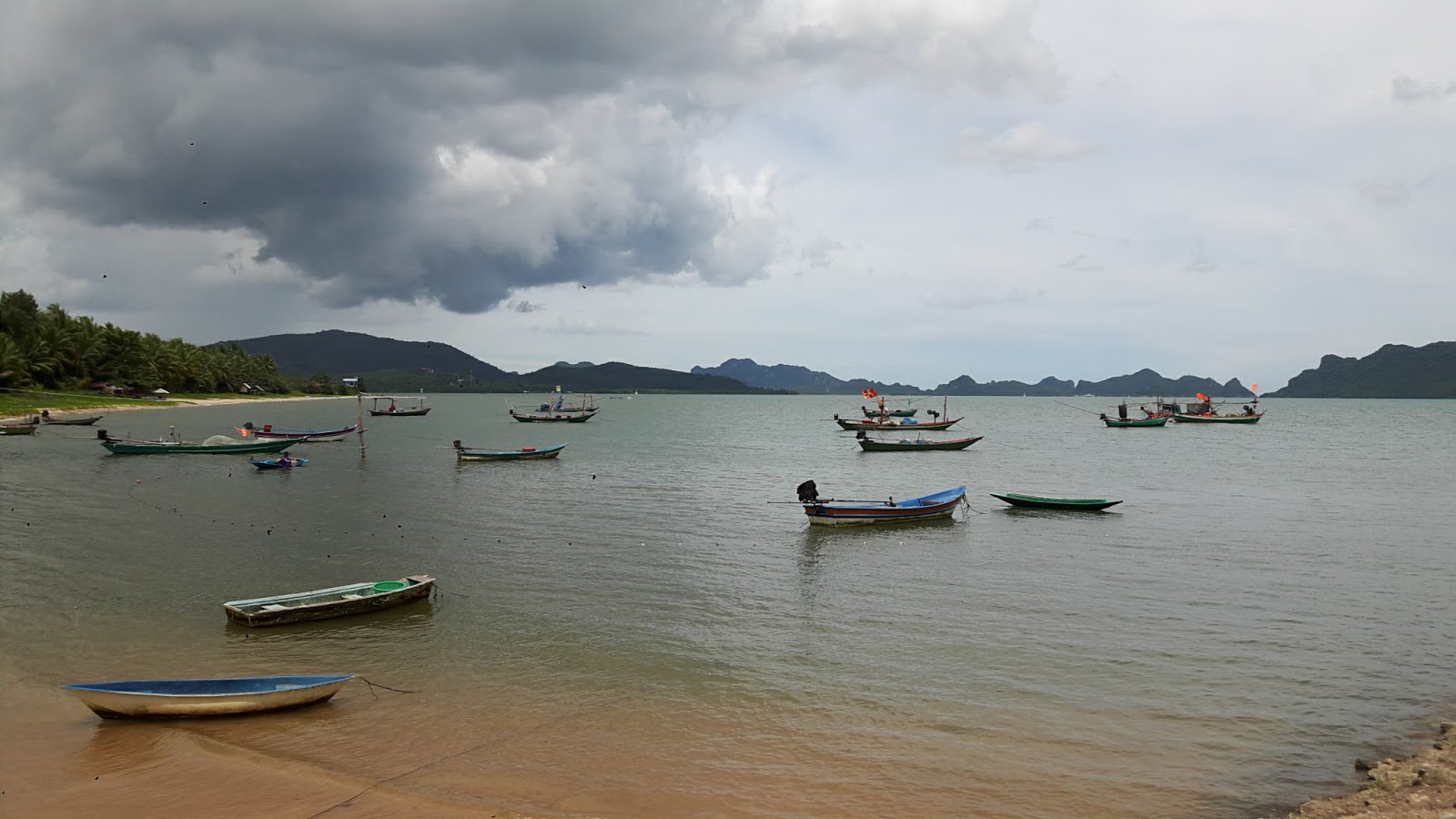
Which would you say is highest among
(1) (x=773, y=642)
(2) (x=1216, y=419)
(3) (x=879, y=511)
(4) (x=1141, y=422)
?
(2) (x=1216, y=419)

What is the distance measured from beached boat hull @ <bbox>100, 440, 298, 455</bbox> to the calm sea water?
1634 cm

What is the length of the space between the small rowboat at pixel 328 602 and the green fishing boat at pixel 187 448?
46885mm

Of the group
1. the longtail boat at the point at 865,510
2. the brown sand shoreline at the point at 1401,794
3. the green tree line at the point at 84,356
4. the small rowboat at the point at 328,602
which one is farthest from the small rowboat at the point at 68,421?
the brown sand shoreline at the point at 1401,794

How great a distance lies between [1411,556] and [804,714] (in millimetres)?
27015

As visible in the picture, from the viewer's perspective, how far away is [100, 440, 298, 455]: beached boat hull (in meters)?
59.5

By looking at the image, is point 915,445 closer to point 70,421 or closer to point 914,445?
point 914,445

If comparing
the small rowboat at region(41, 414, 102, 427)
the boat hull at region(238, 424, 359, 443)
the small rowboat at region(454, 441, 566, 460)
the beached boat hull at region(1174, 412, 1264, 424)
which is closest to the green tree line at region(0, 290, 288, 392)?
the small rowboat at region(41, 414, 102, 427)

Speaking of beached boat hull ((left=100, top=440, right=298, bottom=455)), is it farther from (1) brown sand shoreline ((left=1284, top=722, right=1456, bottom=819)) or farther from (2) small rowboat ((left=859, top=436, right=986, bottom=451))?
(1) brown sand shoreline ((left=1284, top=722, right=1456, bottom=819))

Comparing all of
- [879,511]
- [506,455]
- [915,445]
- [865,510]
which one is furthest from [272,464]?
[915,445]

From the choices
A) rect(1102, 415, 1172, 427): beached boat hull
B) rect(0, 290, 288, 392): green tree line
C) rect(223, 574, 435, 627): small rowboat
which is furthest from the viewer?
rect(1102, 415, 1172, 427): beached boat hull

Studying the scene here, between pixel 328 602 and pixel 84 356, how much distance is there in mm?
A: 129414

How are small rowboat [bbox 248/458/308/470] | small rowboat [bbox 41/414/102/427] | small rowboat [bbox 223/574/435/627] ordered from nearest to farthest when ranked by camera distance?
small rowboat [bbox 223/574/435/627] → small rowboat [bbox 248/458/308/470] → small rowboat [bbox 41/414/102/427]

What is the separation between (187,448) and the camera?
61.5m

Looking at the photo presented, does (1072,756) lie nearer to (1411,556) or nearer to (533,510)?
(1411,556)
